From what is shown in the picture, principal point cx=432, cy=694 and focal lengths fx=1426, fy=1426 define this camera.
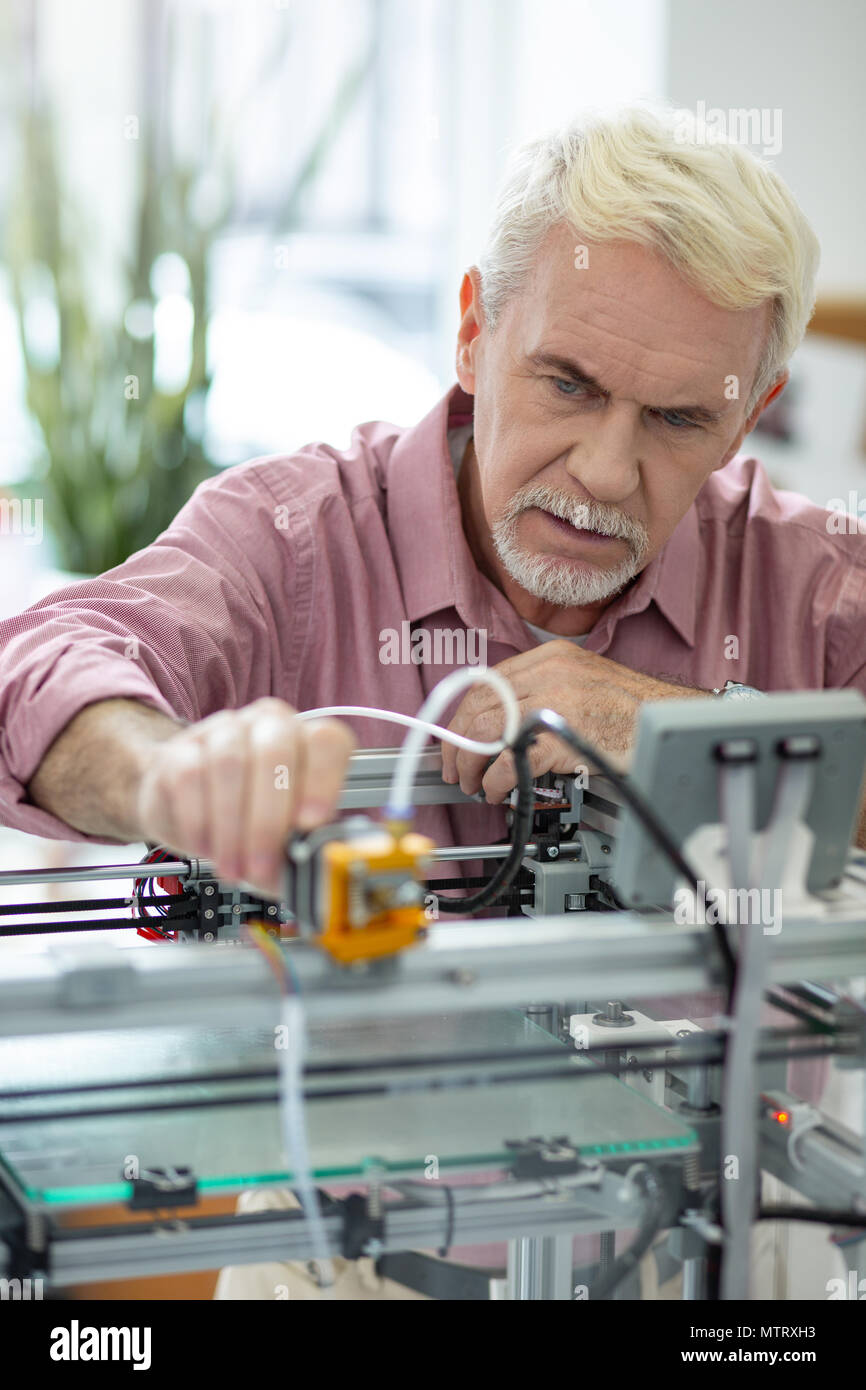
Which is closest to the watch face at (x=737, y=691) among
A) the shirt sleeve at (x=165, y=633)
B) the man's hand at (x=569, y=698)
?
the man's hand at (x=569, y=698)

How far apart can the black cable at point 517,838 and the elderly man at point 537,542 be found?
0.11m

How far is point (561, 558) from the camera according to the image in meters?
1.35

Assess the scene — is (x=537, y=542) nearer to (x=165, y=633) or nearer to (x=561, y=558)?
(x=561, y=558)

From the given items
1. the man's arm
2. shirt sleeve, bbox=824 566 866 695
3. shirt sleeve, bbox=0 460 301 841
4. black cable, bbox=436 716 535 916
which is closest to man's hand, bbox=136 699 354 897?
the man's arm

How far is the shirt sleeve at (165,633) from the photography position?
0.96m

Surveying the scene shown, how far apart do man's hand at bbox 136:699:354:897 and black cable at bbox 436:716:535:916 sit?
0.36 ft

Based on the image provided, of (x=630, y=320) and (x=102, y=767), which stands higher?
(x=630, y=320)

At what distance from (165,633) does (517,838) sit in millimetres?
493

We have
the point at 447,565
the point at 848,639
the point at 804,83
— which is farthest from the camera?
the point at 804,83

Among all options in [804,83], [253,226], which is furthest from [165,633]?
[253,226]

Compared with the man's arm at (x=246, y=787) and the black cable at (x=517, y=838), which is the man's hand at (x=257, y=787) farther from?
the black cable at (x=517, y=838)

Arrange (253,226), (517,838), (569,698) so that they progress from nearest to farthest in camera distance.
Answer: (517,838) < (569,698) < (253,226)

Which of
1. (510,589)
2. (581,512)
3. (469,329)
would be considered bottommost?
(510,589)

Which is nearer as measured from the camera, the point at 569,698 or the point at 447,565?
the point at 569,698
